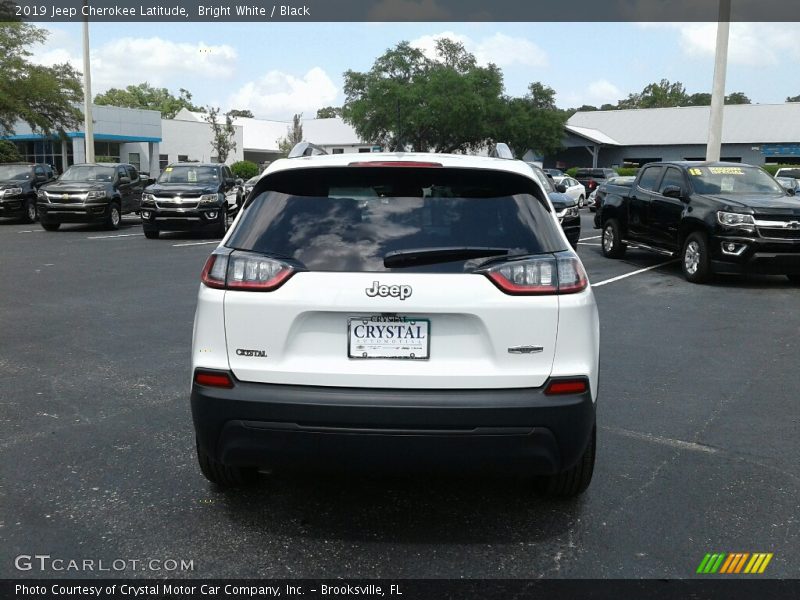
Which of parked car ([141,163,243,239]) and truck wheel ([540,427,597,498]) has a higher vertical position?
parked car ([141,163,243,239])

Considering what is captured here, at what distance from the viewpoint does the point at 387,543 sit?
3.52 metres

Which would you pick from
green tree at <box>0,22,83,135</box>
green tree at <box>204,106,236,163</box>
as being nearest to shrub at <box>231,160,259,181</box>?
green tree at <box>204,106,236,163</box>

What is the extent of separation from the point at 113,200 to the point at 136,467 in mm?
18415

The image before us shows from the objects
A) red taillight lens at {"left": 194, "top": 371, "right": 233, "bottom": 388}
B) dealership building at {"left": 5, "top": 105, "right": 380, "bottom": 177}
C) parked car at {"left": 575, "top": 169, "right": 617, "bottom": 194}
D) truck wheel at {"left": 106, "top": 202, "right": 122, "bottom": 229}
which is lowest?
truck wheel at {"left": 106, "top": 202, "right": 122, "bottom": 229}

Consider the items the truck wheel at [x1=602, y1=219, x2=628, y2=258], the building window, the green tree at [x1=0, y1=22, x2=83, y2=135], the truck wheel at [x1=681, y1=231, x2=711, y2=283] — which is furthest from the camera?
the building window

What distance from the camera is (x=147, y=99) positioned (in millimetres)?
130625

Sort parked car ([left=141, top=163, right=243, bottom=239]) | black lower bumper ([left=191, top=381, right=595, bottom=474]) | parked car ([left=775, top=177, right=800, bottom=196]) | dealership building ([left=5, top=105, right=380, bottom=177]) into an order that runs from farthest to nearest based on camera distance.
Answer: dealership building ([left=5, top=105, right=380, bottom=177]) → parked car ([left=141, top=163, right=243, bottom=239]) → parked car ([left=775, top=177, right=800, bottom=196]) → black lower bumper ([left=191, top=381, right=595, bottom=474])

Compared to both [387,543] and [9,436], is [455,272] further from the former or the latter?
[9,436]

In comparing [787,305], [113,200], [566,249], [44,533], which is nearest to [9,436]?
[44,533]

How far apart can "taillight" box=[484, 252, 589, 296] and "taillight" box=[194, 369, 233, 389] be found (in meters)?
1.19

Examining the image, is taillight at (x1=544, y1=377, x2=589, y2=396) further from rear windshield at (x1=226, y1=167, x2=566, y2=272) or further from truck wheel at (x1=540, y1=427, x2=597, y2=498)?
rear windshield at (x1=226, y1=167, x2=566, y2=272)

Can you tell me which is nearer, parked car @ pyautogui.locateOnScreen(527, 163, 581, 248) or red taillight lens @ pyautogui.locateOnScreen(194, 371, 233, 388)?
red taillight lens @ pyautogui.locateOnScreen(194, 371, 233, 388)

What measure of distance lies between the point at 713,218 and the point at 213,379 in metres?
9.93

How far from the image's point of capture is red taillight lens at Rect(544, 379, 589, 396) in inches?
131
